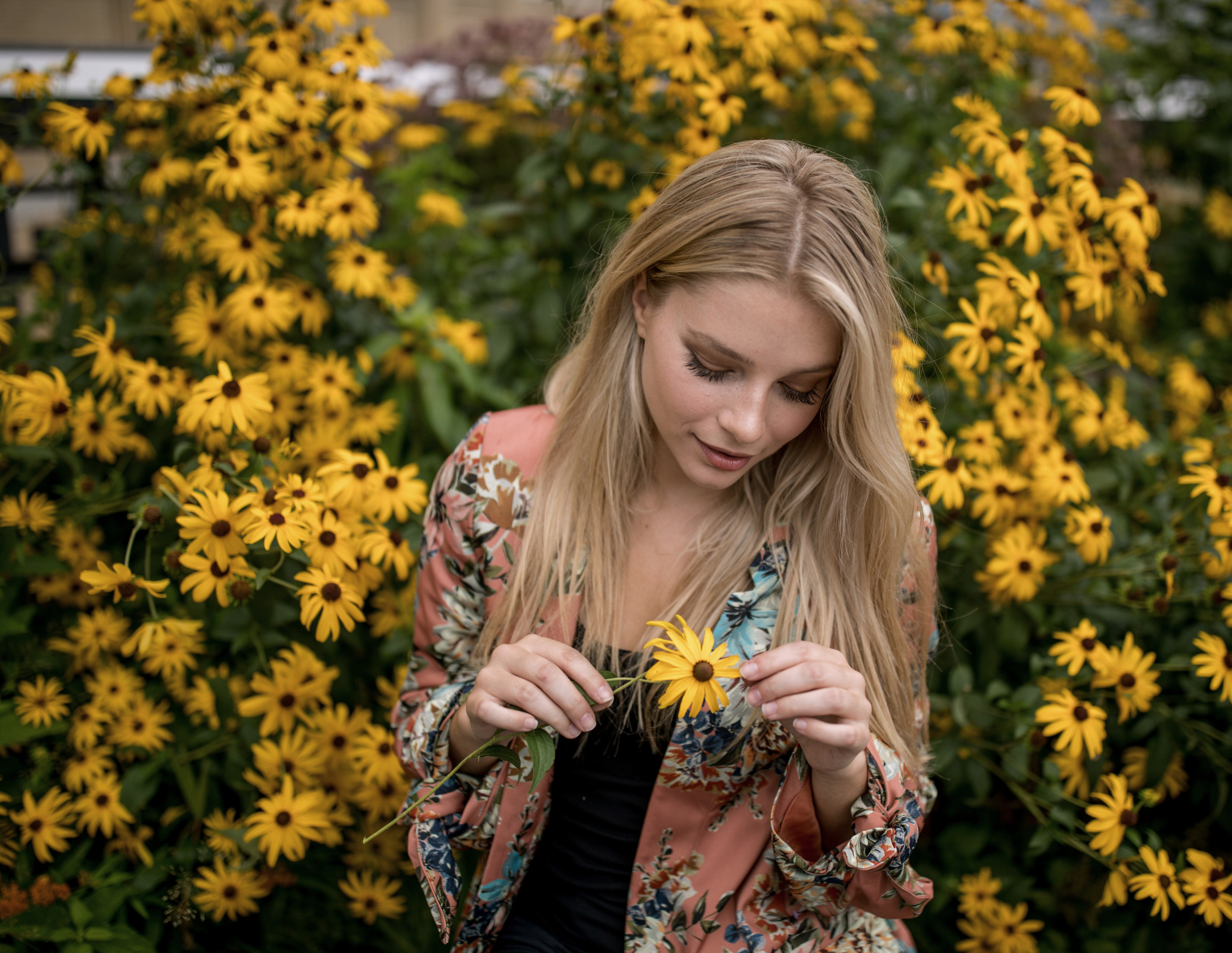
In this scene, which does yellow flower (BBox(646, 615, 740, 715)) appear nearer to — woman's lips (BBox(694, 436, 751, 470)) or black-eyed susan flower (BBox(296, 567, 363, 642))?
woman's lips (BBox(694, 436, 751, 470))

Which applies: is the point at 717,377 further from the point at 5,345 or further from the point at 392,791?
the point at 5,345

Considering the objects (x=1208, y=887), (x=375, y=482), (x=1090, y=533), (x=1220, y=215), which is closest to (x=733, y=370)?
(x=375, y=482)

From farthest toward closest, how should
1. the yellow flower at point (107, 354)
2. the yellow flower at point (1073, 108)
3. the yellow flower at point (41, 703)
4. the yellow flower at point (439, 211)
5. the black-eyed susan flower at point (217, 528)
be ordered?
the yellow flower at point (439, 211)
the yellow flower at point (1073, 108)
the yellow flower at point (107, 354)
the yellow flower at point (41, 703)
the black-eyed susan flower at point (217, 528)

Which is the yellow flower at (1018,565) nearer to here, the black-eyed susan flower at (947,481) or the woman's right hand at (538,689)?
the black-eyed susan flower at (947,481)

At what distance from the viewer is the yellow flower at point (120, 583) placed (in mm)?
1242

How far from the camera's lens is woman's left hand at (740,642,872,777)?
94 cm

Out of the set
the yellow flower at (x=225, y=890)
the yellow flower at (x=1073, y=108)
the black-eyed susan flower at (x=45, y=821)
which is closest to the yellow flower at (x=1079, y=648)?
the yellow flower at (x=1073, y=108)

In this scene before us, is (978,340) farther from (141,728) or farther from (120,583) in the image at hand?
(141,728)

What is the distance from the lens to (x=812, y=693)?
0.94 meters

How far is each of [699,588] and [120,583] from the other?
32.8 inches

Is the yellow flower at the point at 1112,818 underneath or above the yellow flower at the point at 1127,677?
underneath

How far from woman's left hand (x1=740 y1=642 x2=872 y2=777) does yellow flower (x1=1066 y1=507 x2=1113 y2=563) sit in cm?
86

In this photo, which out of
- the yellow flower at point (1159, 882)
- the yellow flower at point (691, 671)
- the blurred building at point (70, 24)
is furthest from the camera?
the blurred building at point (70, 24)

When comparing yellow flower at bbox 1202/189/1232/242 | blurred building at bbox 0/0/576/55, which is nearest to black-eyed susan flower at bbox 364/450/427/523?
blurred building at bbox 0/0/576/55
